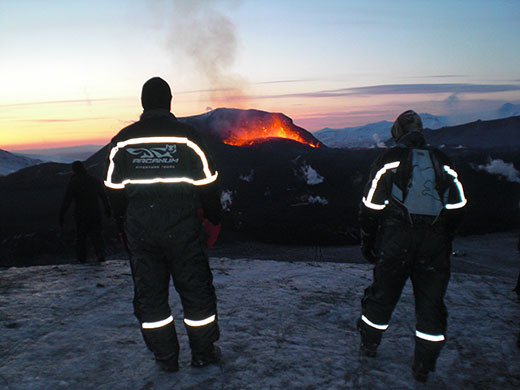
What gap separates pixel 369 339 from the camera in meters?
3.00

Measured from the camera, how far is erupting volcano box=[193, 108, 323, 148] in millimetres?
25922

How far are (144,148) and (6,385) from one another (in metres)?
1.88

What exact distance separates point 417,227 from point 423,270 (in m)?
0.29

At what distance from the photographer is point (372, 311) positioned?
9.52ft

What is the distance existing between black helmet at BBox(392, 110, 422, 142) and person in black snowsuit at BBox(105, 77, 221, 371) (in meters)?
1.39

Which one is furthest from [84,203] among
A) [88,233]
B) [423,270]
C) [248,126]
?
[248,126]

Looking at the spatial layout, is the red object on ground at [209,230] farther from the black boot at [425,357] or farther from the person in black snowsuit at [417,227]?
the black boot at [425,357]

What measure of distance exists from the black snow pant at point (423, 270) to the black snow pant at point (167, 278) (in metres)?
1.27

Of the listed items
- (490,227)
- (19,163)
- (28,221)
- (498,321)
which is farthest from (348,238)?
(19,163)

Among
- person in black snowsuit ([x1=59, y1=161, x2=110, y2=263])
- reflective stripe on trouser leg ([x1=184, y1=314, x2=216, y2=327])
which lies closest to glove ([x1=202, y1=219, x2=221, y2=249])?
reflective stripe on trouser leg ([x1=184, y1=314, x2=216, y2=327])

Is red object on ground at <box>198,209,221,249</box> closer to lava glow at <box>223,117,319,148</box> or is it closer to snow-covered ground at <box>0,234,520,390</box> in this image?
snow-covered ground at <box>0,234,520,390</box>

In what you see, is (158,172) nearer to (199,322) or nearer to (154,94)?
(154,94)

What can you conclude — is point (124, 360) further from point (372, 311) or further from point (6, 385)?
point (372, 311)

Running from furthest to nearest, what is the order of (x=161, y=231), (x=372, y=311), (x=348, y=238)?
1. (x=348, y=238)
2. (x=372, y=311)
3. (x=161, y=231)
